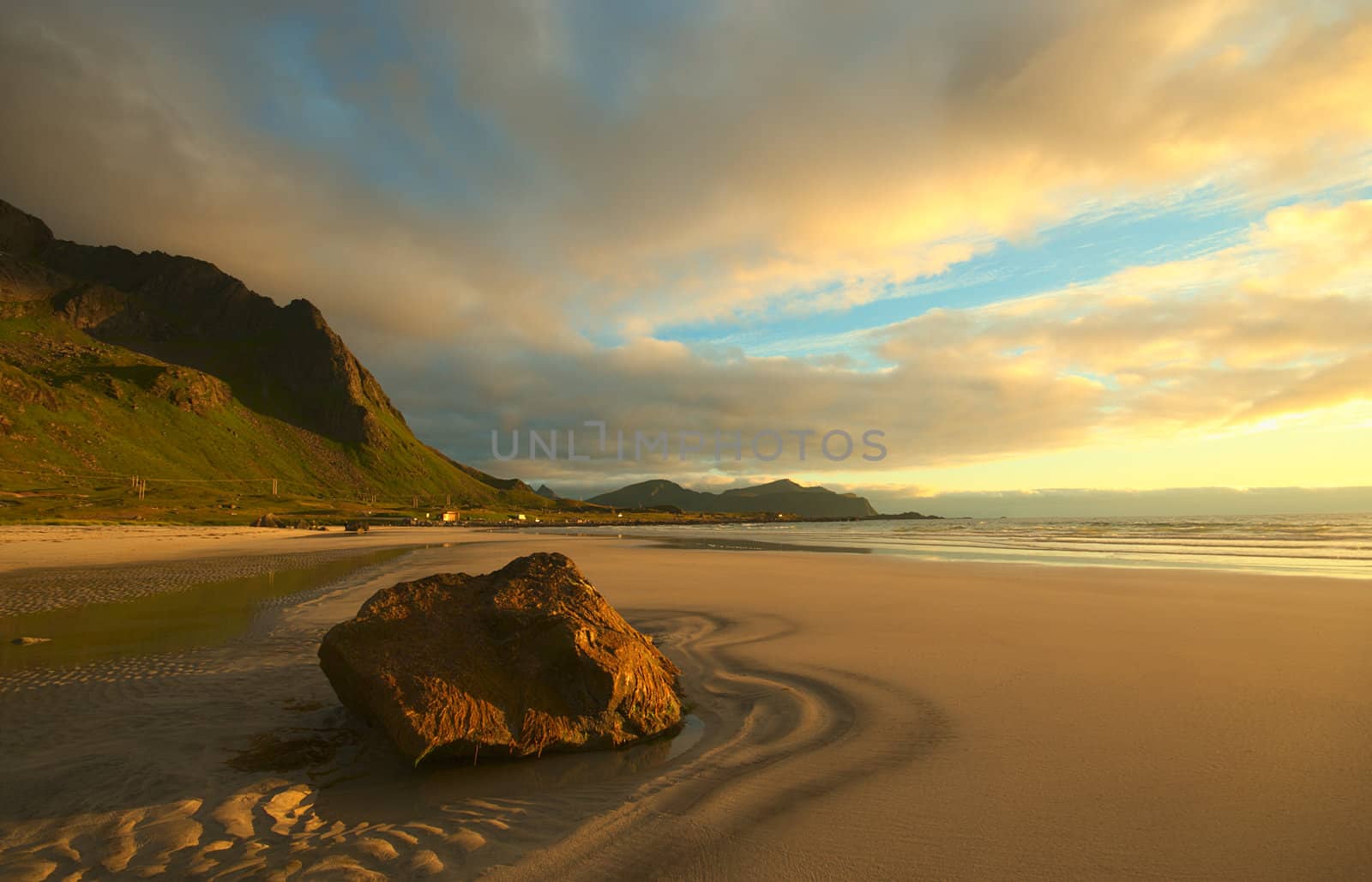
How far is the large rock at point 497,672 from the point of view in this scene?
19.6ft

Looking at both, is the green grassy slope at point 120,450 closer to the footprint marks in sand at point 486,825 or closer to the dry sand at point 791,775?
the dry sand at point 791,775

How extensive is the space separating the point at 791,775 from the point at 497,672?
2.96 m

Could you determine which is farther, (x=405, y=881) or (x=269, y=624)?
(x=269, y=624)

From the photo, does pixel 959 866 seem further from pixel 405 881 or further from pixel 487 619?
pixel 487 619

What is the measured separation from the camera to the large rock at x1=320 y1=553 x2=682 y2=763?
5.96 meters

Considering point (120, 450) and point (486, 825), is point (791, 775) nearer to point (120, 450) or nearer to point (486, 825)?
point (486, 825)

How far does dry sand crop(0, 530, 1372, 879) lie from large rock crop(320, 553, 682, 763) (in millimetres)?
306

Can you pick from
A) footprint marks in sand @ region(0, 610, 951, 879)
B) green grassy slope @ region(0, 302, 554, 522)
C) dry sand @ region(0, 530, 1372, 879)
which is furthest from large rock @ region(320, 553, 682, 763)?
green grassy slope @ region(0, 302, 554, 522)

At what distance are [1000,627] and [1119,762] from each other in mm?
7057

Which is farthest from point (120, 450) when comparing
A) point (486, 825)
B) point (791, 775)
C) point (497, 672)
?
point (791, 775)

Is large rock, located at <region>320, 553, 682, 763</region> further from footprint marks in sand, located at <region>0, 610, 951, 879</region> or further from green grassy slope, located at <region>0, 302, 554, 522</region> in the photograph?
green grassy slope, located at <region>0, 302, 554, 522</region>

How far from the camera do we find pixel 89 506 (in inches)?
3113

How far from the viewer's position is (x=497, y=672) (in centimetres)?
654

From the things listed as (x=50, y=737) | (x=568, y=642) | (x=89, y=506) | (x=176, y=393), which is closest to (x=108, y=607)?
(x=50, y=737)
